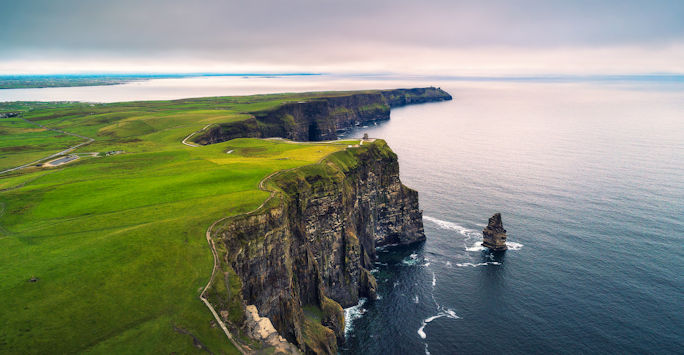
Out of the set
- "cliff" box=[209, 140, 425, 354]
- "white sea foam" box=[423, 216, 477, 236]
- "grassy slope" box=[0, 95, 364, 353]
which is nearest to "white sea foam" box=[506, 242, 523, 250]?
"white sea foam" box=[423, 216, 477, 236]

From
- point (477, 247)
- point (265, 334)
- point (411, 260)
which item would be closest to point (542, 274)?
point (477, 247)

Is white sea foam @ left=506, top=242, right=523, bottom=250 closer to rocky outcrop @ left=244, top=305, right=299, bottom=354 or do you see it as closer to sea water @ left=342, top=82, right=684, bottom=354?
sea water @ left=342, top=82, right=684, bottom=354

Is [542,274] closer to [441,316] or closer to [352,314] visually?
[441,316]

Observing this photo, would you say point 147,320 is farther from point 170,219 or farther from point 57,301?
point 170,219

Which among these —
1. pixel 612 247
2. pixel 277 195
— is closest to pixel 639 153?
pixel 612 247

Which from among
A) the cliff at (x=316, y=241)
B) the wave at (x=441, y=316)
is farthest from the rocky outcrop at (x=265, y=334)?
the wave at (x=441, y=316)
